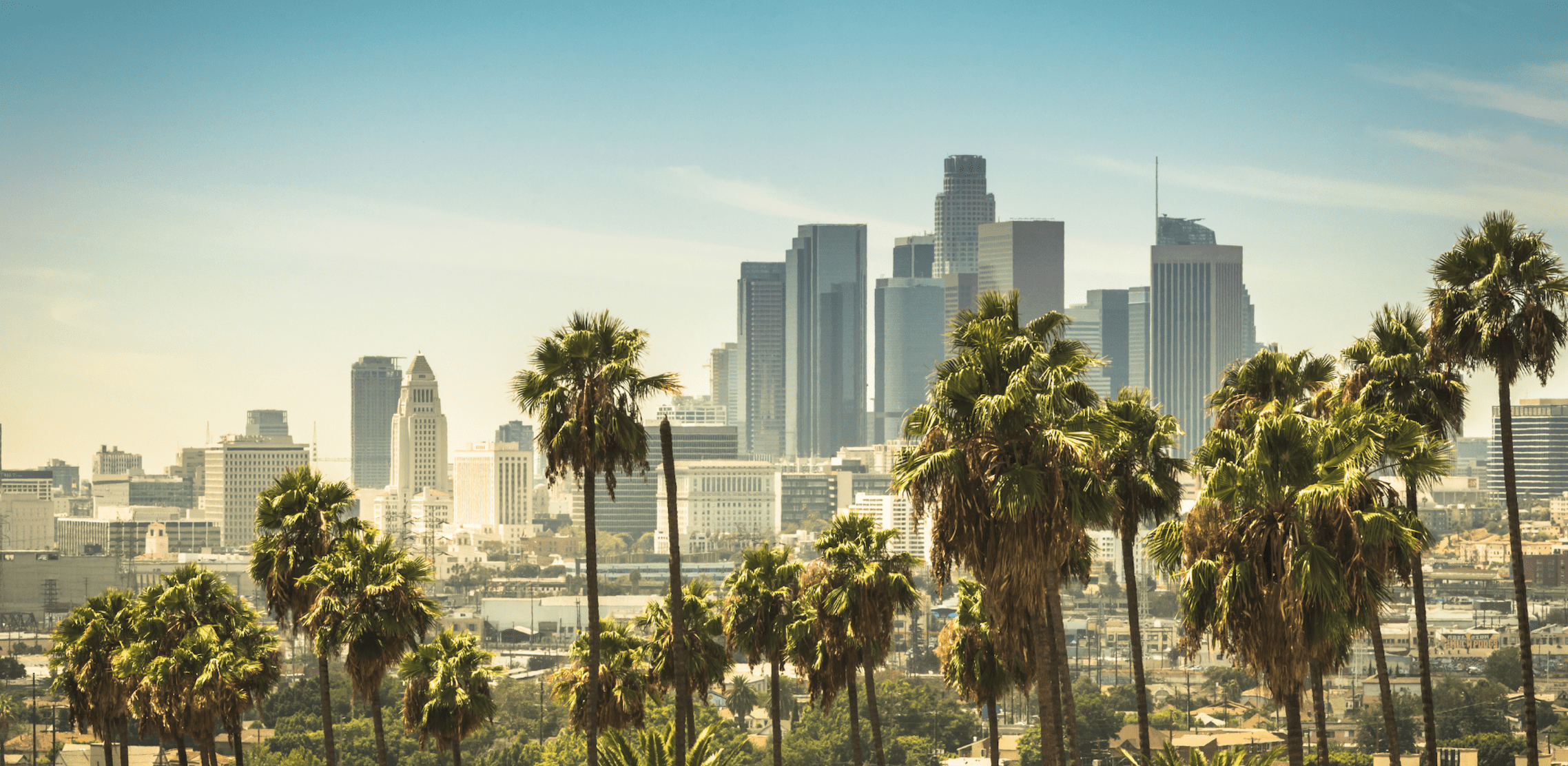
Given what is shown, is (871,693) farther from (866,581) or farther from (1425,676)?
(1425,676)

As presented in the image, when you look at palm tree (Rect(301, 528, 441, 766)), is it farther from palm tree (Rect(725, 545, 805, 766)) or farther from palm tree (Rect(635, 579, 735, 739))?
palm tree (Rect(725, 545, 805, 766))

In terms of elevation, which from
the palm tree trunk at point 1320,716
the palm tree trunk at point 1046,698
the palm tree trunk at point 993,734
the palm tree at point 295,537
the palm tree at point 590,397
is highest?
the palm tree at point 590,397

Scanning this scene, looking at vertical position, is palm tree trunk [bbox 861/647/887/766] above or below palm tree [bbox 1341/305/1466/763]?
below

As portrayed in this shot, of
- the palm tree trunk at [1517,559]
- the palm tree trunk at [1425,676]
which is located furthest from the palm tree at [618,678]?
the palm tree trunk at [1517,559]

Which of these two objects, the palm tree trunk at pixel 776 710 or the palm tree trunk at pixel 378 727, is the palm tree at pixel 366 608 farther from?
the palm tree trunk at pixel 776 710

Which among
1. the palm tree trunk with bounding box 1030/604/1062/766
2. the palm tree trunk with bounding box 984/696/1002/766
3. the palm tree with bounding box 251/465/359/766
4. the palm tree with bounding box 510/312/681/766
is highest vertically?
the palm tree with bounding box 510/312/681/766

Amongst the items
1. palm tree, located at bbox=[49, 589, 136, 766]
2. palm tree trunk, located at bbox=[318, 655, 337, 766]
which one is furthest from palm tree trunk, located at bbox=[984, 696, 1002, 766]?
palm tree, located at bbox=[49, 589, 136, 766]

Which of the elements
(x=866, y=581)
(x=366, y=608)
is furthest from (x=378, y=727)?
(x=866, y=581)
